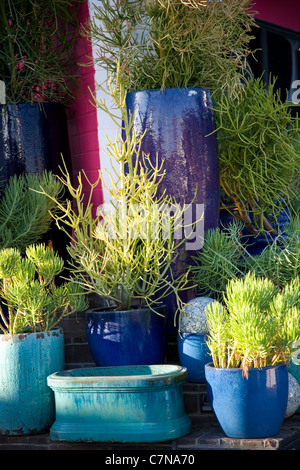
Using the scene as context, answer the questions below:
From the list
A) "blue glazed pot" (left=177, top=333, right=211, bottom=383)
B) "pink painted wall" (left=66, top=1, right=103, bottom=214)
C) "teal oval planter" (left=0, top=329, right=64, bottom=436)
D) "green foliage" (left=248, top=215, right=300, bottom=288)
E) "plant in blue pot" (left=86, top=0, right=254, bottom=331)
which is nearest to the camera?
"teal oval planter" (left=0, top=329, right=64, bottom=436)

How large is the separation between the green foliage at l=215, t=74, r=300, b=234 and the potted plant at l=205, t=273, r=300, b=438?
35.4 inches

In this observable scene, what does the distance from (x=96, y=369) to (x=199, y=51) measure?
1426 millimetres

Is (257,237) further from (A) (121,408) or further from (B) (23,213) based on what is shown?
(A) (121,408)

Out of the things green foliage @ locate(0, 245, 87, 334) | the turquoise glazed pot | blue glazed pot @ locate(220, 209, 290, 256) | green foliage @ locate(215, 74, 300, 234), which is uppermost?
green foliage @ locate(215, 74, 300, 234)

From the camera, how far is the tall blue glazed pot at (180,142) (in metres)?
2.89

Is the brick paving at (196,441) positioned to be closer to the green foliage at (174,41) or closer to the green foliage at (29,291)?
the green foliage at (29,291)

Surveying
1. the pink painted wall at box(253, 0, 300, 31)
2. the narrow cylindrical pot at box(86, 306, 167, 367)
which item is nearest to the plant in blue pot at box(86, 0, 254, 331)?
the narrow cylindrical pot at box(86, 306, 167, 367)

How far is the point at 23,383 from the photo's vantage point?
238 centimetres

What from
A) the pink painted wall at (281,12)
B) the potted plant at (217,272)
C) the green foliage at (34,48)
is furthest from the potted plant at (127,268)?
the pink painted wall at (281,12)

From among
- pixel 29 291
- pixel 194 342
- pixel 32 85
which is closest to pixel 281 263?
pixel 194 342

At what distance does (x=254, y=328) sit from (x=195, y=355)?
478 millimetres

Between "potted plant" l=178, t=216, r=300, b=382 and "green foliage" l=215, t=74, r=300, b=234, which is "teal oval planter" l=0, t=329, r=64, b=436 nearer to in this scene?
"potted plant" l=178, t=216, r=300, b=382

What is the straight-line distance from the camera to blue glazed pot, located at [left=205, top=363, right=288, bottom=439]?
2.14m

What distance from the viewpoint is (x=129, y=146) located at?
2648mm
